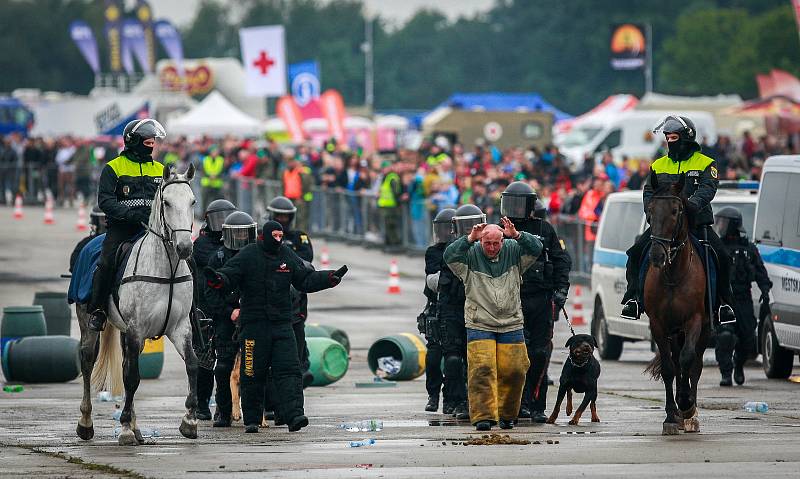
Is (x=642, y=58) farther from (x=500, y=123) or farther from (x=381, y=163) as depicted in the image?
(x=381, y=163)

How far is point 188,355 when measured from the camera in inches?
567

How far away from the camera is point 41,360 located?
1984cm

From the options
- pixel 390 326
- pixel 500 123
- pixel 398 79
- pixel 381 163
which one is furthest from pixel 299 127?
pixel 398 79

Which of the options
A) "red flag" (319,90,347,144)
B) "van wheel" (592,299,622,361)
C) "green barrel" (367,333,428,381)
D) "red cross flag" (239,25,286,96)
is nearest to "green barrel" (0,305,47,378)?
"green barrel" (367,333,428,381)

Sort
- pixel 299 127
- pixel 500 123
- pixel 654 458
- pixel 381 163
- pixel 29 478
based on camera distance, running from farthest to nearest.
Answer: pixel 500 123 → pixel 299 127 → pixel 381 163 → pixel 654 458 → pixel 29 478

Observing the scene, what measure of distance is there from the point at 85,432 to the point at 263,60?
37.4 metres

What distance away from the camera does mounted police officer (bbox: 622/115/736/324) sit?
14883 millimetres

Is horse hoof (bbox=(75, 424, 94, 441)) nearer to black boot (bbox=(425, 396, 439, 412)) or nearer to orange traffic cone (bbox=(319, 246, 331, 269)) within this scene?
black boot (bbox=(425, 396, 439, 412))

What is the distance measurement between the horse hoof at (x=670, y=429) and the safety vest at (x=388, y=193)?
23275mm

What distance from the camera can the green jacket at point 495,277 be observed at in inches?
572

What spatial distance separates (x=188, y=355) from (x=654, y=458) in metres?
4.08

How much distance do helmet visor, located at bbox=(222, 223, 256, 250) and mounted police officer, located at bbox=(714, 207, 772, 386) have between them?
5.60 m

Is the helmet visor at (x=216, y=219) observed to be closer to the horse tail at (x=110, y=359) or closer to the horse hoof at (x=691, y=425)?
the horse tail at (x=110, y=359)

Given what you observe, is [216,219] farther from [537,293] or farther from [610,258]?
[610,258]
